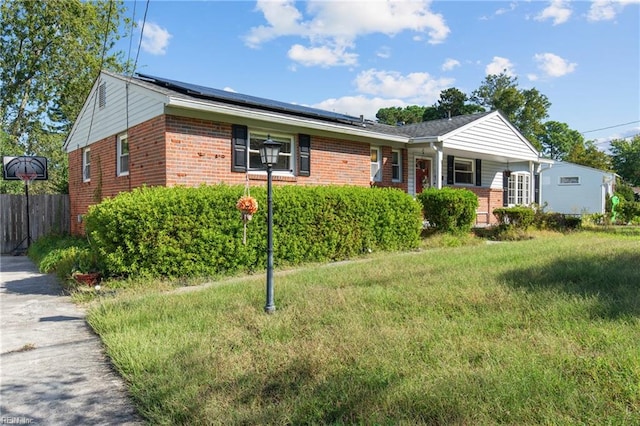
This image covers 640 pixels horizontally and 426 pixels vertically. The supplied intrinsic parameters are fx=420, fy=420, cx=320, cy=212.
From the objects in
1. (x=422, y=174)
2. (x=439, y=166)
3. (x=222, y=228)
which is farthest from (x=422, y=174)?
(x=222, y=228)

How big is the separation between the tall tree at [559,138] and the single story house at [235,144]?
5859 cm

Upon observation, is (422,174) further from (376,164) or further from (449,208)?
(449,208)

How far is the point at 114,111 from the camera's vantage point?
12.0 metres

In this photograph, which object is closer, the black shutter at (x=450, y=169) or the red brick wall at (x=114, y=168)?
the red brick wall at (x=114, y=168)

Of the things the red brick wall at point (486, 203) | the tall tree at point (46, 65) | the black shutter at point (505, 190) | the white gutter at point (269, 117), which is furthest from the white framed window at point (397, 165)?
the tall tree at point (46, 65)

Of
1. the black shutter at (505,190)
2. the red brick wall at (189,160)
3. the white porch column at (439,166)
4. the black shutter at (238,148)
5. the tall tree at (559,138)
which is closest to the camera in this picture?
the red brick wall at (189,160)

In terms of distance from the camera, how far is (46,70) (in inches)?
1057

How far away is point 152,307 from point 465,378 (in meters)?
4.11

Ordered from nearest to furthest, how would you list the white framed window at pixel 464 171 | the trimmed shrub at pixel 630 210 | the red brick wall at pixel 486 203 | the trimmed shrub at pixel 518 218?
1. the trimmed shrub at pixel 518 218
2. the white framed window at pixel 464 171
3. the red brick wall at pixel 486 203
4. the trimmed shrub at pixel 630 210

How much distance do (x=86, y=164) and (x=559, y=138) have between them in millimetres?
71605

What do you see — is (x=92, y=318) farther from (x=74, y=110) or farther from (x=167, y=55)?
(x=74, y=110)

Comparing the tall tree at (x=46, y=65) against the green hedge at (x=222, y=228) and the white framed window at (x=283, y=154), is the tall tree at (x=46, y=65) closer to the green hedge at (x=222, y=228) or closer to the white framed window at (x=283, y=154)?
the white framed window at (x=283, y=154)

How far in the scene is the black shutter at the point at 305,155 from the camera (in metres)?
11.6

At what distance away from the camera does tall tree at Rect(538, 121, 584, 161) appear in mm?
67500
